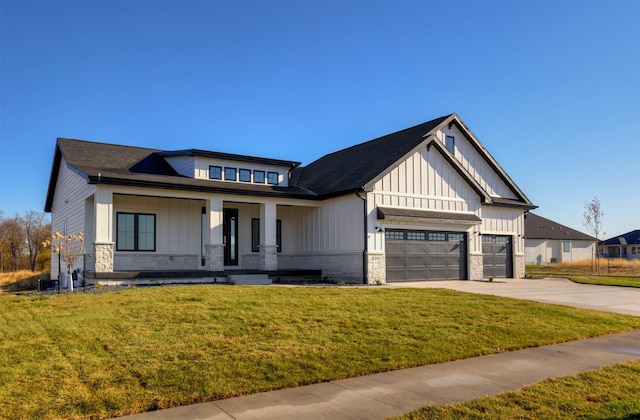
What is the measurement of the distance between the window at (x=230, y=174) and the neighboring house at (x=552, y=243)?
36108 mm

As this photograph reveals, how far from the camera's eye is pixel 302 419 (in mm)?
5430

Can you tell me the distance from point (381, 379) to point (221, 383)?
2.16 m

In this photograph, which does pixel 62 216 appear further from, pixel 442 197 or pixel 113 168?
pixel 442 197

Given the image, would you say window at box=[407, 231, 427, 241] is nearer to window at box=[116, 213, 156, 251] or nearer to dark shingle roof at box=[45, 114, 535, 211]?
dark shingle roof at box=[45, 114, 535, 211]

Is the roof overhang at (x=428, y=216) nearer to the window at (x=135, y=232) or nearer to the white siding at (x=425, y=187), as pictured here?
the white siding at (x=425, y=187)

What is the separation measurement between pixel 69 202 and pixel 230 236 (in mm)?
7603

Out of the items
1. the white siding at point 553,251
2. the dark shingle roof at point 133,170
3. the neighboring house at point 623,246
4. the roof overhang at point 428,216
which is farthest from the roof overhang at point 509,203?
the neighboring house at point 623,246

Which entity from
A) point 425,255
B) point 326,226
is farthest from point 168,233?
point 425,255

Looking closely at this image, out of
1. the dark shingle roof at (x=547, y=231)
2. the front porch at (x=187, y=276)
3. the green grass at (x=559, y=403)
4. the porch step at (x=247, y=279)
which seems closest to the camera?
the green grass at (x=559, y=403)

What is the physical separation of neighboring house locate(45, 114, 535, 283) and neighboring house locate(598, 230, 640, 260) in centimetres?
4961

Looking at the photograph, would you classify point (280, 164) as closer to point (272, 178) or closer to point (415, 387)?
point (272, 178)

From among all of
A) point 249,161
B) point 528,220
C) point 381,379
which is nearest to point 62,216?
point 249,161

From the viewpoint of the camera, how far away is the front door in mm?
22281

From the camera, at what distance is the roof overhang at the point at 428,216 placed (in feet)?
68.1
